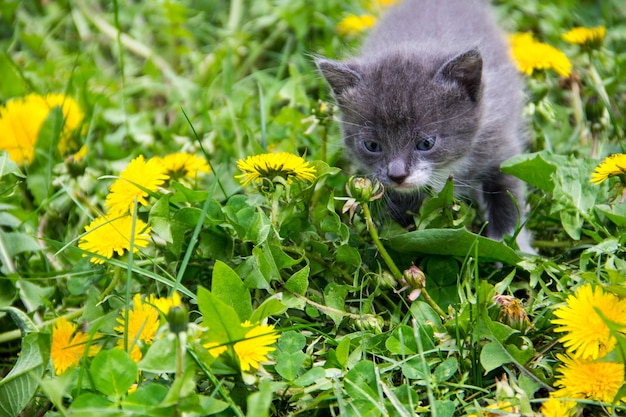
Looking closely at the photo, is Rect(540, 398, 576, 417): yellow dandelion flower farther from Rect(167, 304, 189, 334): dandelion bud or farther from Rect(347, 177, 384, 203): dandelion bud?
Rect(167, 304, 189, 334): dandelion bud

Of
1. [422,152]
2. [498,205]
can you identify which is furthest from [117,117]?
[498,205]

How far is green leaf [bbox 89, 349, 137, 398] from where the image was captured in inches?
55.4

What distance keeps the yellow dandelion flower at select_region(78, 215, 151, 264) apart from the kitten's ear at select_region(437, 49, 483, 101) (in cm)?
106

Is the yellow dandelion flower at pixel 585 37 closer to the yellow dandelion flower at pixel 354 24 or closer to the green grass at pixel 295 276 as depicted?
the green grass at pixel 295 276

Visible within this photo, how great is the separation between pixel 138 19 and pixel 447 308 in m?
2.64

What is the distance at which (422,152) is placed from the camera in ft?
7.31

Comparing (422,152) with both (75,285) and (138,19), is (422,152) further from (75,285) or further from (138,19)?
(138,19)

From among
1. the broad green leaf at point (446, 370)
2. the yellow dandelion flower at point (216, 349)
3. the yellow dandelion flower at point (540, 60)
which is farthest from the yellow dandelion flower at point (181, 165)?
the yellow dandelion flower at point (540, 60)

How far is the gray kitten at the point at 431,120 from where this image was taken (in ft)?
7.16

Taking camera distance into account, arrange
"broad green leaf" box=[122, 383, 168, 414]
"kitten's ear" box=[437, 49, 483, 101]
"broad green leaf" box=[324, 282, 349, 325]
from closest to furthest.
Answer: "broad green leaf" box=[122, 383, 168, 414] → "broad green leaf" box=[324, 282, 349, 325] → "kitten's ear" box=[437, 49, 483, 101]

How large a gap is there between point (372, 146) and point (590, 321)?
38.8 inches

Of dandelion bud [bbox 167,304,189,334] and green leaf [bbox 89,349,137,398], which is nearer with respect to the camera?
dandelion bud [bbox 167,304,189,334]

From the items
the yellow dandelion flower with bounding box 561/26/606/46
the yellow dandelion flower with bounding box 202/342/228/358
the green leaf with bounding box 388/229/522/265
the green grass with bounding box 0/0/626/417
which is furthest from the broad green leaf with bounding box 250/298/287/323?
the yellow dandelion flower with bounding box 561/26/606/46

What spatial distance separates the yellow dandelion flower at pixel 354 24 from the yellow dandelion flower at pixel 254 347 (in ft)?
6.94
